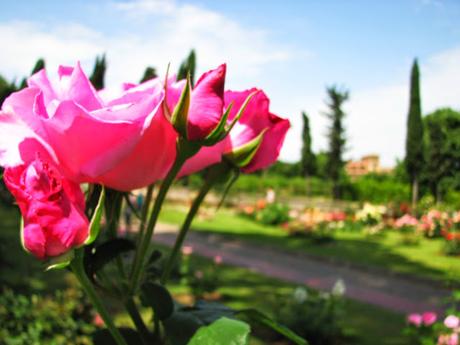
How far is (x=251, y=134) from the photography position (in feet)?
1.98

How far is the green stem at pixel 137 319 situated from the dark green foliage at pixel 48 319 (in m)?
3.46

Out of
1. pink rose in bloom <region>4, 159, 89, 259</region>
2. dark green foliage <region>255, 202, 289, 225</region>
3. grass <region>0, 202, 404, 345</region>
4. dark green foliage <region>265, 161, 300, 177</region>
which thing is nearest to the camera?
pink rose in bloom <region>4, 159, 89, 259</region>

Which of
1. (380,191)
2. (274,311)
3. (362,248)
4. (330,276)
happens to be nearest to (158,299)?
(274,311)

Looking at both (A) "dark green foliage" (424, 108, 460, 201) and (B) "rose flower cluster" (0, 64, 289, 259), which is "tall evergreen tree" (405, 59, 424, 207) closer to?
(A) "dark green foliage" (424, 108, 460, 201)

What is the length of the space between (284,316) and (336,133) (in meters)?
27.0

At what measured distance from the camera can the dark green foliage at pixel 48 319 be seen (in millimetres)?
3922

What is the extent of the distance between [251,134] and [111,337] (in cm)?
31

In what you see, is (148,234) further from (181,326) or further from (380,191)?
(380,191)

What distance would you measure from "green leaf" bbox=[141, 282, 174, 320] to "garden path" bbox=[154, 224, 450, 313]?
6.53 m

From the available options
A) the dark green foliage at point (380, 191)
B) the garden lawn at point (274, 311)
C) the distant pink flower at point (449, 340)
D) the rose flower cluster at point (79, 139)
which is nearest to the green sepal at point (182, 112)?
the rose flower cluster at point (79, 139)

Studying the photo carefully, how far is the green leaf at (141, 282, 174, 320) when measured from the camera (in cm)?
57

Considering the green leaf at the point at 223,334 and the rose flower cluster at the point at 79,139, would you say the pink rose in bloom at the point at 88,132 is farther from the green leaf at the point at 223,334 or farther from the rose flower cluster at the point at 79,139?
the green leaf at the point at 223,334

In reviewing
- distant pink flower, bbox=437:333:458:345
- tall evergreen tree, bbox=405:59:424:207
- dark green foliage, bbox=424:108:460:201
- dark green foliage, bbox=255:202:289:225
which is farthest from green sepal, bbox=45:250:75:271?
dark green foliage, bbox=424:108:460:201

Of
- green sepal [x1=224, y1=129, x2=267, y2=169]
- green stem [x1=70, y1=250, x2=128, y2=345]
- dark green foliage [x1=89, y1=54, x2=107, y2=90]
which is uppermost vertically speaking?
dark green foliage [x1=89, y1=54, x2=107, y2=90]
